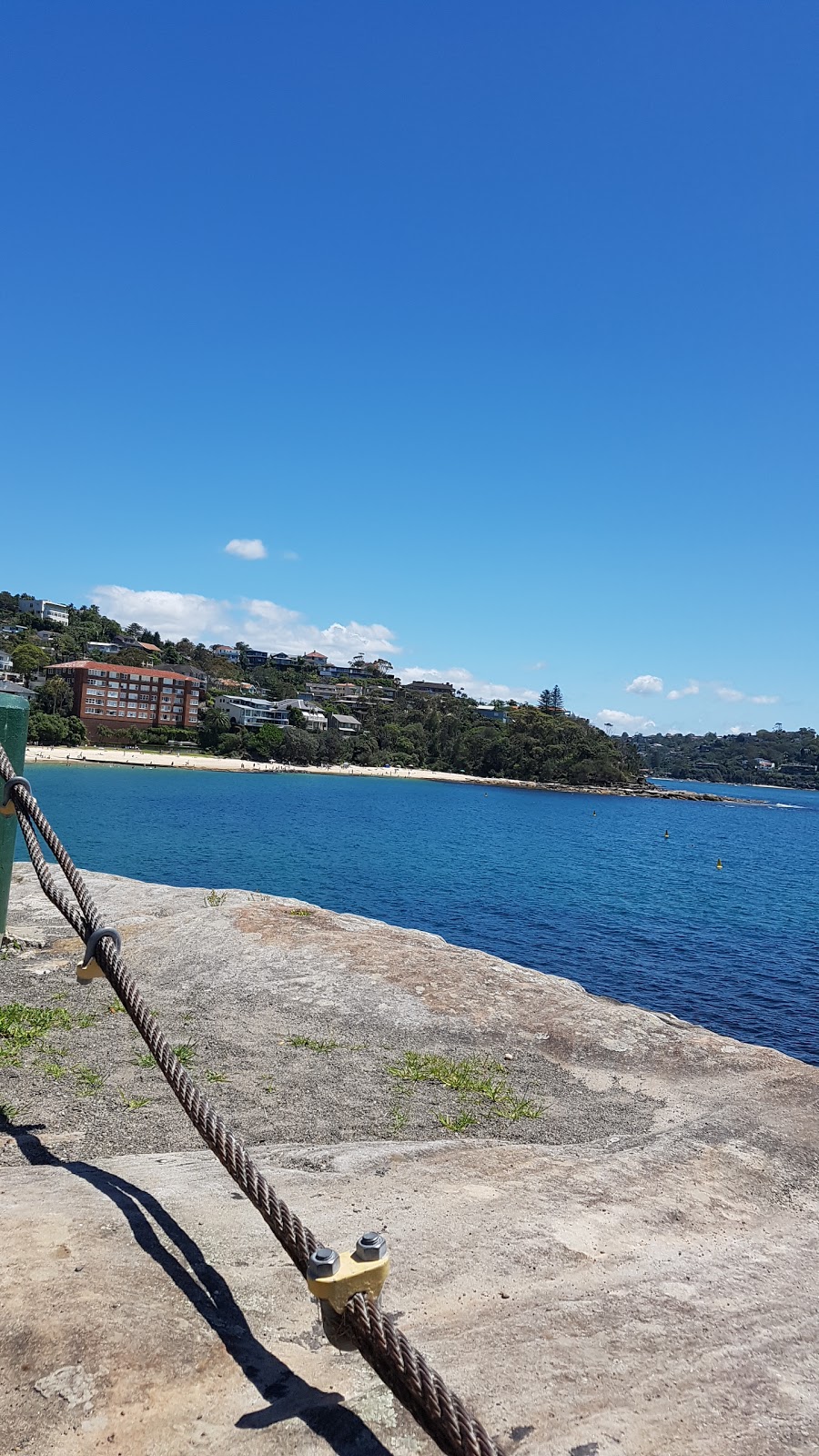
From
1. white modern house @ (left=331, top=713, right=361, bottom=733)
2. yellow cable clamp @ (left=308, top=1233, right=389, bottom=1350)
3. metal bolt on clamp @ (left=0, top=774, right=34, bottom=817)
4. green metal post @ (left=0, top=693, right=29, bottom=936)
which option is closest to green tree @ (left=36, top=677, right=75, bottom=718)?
white modern house @ (left=331, top=713, right=361, bottom=733)

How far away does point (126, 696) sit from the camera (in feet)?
467

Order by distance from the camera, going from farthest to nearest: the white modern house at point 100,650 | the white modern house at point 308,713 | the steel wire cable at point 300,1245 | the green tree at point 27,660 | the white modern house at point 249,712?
1. the white modern house at point 100,650
2. the white modern house at point 308,713
3. the white modern house at point 249,712
4. the green tree at point 27,660
5. the steel wire cable at point 300,1245

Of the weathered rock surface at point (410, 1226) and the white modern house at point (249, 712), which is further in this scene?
the white modern house at point (249, 712)

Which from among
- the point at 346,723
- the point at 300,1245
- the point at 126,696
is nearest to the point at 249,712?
the point at 346,723

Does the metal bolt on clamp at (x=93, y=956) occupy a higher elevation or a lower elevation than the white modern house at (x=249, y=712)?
lower

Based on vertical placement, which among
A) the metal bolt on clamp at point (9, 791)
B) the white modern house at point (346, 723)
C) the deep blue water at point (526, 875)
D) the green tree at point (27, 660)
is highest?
the green tree at point (27, 660)

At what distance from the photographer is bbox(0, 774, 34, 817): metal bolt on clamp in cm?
501

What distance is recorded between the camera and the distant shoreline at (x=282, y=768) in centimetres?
12131

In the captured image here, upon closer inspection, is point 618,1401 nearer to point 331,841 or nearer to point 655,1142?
point 655,1142

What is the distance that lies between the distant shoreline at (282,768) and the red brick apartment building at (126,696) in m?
7.34

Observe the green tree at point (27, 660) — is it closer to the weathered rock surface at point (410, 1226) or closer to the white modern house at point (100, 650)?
the white modern house at point (100, 650)

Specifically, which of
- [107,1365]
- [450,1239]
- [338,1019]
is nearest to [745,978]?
[338,1019]

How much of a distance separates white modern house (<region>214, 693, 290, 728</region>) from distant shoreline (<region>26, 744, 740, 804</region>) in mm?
13093

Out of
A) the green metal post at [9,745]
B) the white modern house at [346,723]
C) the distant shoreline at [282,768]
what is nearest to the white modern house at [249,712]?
the white modern house at [346,723]
